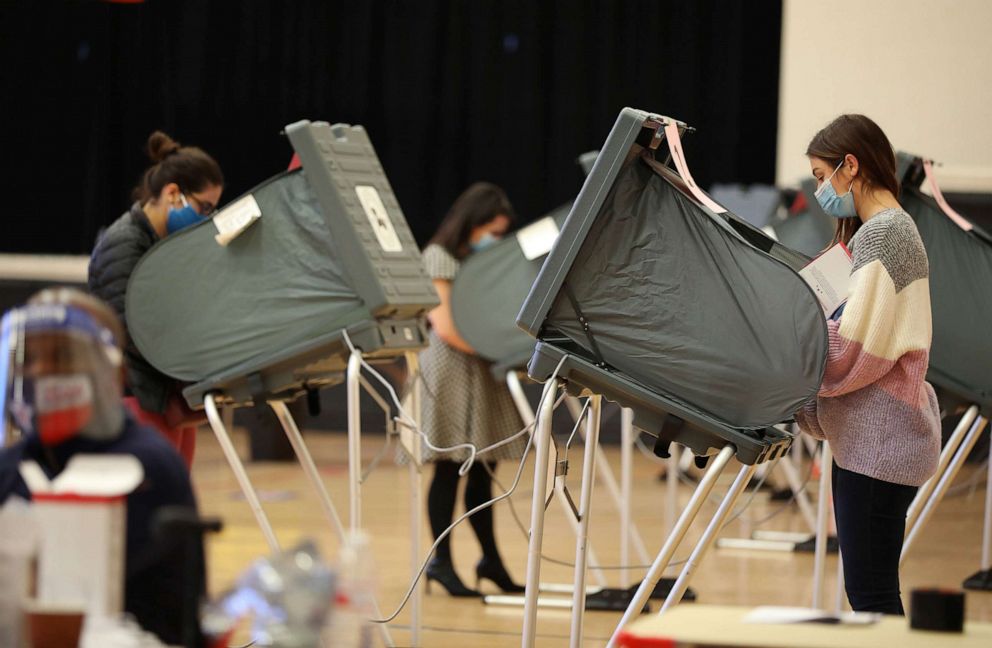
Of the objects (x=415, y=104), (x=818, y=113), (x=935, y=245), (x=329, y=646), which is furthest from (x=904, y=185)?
(x=415, y=104)

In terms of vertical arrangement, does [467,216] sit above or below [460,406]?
above

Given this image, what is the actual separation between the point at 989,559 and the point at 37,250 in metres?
6.69

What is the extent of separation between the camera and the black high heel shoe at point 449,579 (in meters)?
4.46

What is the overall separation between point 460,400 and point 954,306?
153 cm

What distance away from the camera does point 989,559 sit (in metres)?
4.91

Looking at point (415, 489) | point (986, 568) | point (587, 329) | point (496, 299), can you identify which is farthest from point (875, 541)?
point (986, 568)

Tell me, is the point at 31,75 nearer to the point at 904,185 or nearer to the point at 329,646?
the point at 904,185

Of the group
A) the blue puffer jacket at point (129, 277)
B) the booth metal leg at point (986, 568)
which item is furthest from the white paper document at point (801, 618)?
the booth metal leg at point (986, 568)

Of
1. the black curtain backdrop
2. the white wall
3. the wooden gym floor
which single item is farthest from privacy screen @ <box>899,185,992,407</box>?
the black curtain backdrop

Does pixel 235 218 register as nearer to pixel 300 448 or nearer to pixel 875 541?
pixel 300 448

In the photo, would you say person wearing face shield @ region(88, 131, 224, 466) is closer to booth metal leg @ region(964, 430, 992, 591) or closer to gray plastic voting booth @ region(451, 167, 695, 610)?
gray plastic voting booth @ region(451, 167, 695, 610)

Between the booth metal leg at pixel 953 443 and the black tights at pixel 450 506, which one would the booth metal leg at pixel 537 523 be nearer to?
the booth metal leg at pixel 953 443

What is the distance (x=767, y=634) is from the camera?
167cm

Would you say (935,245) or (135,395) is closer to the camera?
(135,395)
